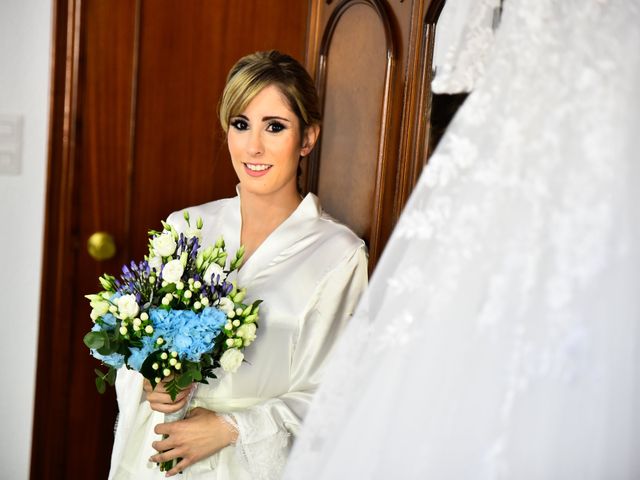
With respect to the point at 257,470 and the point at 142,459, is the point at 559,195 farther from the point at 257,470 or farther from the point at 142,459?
the point at 142,459

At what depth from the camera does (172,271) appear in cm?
137

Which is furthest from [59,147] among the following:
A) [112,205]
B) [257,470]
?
[257,470]

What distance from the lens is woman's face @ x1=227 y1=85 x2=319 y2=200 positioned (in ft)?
5.24

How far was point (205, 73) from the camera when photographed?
79.0 inches

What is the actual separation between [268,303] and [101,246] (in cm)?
60

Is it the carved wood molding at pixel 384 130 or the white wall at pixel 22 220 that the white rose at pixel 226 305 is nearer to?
the carved wood molding at pixel 384 130

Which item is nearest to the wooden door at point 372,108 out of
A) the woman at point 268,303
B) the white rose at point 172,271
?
the woman at point 268,303

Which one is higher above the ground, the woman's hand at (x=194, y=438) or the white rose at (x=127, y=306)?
the white rose at (x=127, y=306)

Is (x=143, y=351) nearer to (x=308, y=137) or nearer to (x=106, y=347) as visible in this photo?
(x=106, y=347)

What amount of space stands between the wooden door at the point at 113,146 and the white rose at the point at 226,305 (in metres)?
0.67

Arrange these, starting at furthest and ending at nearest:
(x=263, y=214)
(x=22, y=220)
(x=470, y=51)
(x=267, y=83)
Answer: (x=22, y=220) < (x=263, y=214) < (x=267, y=83) < (x=470, y=51)

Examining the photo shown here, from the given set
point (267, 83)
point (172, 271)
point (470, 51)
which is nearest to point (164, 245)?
point (172, 271)

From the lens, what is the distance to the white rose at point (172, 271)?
4.50 ft

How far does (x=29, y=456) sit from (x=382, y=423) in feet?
4.84
